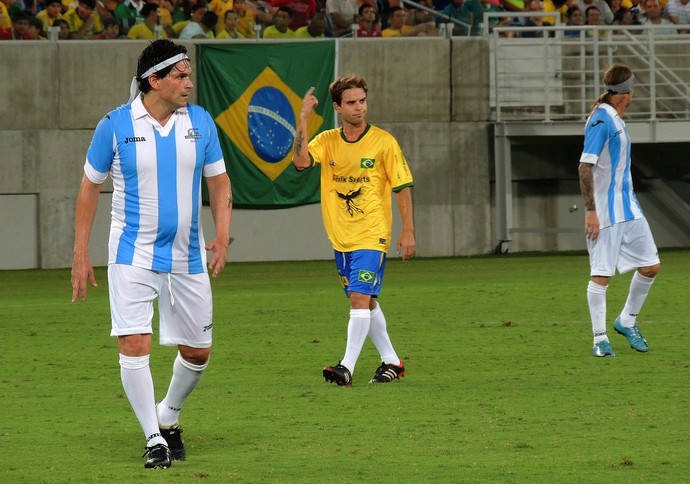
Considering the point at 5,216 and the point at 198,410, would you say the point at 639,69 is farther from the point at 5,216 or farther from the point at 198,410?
the point at 198,410

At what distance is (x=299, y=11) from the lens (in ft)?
74.2

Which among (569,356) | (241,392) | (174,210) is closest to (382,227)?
(241,392)

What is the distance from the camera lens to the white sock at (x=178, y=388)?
22.3 feet

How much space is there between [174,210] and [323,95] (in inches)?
610

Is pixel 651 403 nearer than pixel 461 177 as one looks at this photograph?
Yes

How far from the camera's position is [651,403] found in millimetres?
8148

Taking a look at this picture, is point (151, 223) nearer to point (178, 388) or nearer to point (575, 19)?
point (178, 388)

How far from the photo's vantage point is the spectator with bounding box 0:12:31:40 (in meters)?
21.3

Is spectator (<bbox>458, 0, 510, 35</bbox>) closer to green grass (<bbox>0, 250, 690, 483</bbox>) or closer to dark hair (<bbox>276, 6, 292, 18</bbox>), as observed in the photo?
dark hair (<bbox>276, 6, 292, 18</bbox>)

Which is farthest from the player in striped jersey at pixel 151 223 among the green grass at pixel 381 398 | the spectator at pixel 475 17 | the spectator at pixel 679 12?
the spectator at pixel 679 12

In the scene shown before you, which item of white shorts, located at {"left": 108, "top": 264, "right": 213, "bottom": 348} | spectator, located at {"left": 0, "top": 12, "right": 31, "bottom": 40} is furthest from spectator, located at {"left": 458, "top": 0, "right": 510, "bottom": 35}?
white shorts, located at {"left": 108, "top": 264, "right": 213, "bottom": 348}

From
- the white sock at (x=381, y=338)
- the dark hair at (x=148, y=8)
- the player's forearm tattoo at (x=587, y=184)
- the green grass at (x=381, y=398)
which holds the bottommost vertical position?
the green grass at (x=381, y=398)

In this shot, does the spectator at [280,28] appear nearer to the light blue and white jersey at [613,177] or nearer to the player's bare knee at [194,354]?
the light blue and white jersey at [613,177]

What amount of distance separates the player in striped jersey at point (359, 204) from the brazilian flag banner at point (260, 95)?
12.4m
